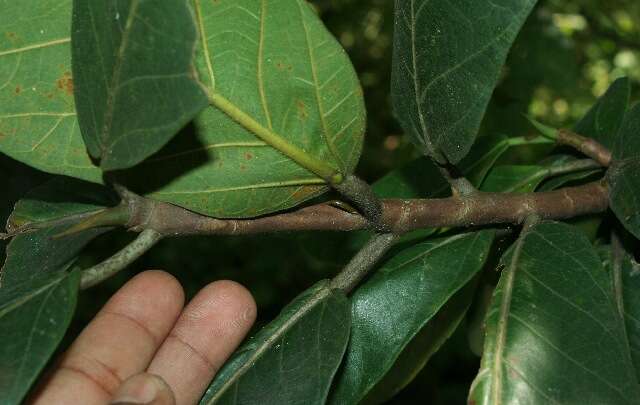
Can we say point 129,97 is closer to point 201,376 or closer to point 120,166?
point 120,166

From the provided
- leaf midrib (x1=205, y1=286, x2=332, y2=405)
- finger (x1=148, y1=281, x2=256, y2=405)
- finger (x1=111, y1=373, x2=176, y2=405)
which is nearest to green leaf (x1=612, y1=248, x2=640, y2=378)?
leaf midrib (x1=205, y1=286, x2=332, y2=405)

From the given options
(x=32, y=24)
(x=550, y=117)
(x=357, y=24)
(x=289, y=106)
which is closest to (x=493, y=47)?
(x=289, y=106)

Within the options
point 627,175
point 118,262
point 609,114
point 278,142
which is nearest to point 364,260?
point 278,142

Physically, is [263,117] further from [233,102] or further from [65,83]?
[65,83]

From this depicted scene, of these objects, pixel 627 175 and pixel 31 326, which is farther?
pixel 627 175

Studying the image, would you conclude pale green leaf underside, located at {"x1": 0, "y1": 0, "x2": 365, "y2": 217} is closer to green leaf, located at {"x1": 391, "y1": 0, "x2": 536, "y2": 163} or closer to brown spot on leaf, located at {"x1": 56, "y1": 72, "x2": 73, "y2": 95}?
brown spot on leaf, located at {"x1": 56, "y1": 72, "x2": 73, "y2": 95}

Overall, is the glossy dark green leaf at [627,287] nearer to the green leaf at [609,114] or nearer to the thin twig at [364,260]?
the green leaf at [609,114]
